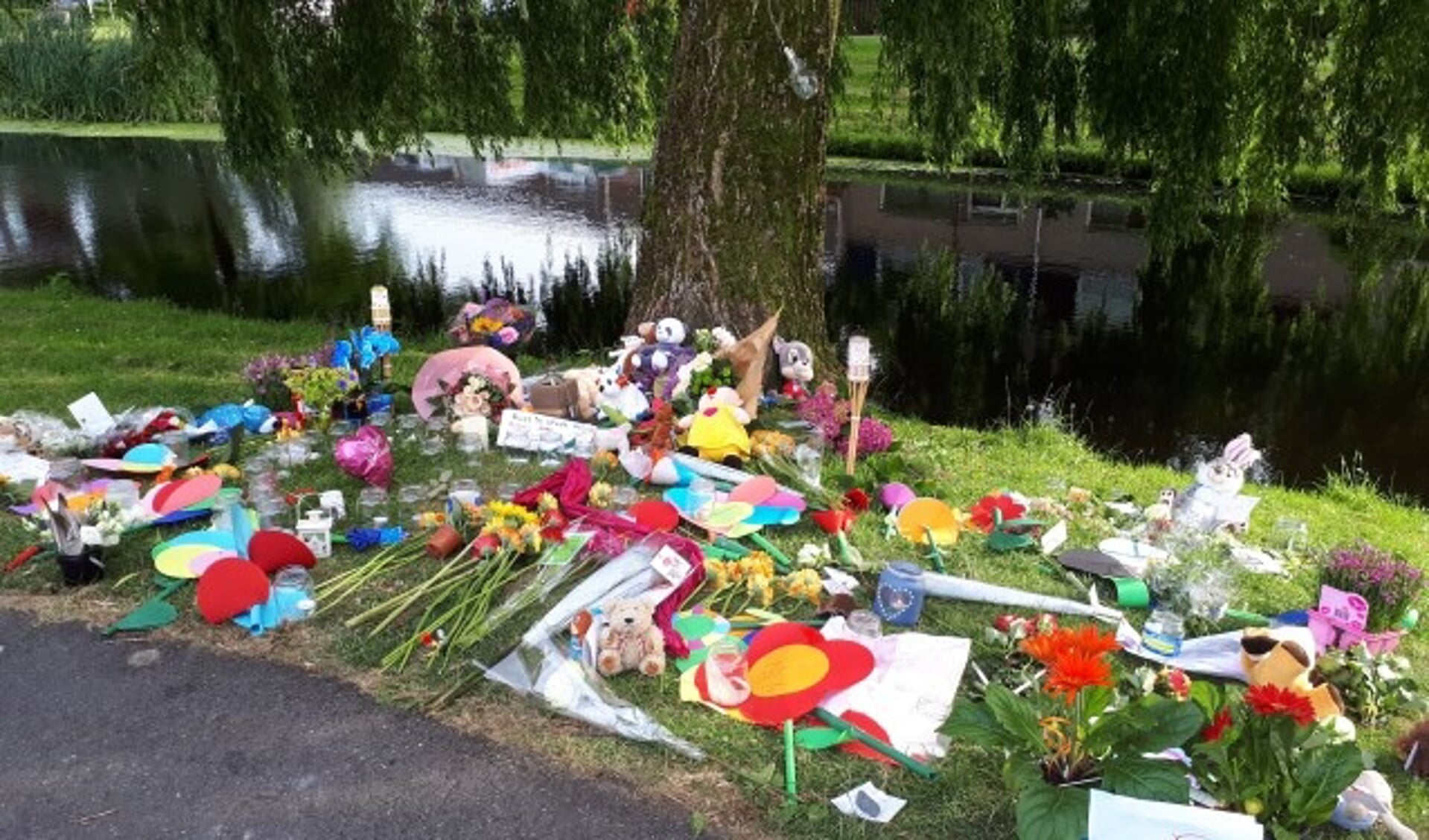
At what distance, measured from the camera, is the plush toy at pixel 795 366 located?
494cm

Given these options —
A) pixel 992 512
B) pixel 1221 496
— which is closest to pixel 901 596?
pixel 992 512

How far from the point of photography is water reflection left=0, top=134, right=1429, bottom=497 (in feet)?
23.2

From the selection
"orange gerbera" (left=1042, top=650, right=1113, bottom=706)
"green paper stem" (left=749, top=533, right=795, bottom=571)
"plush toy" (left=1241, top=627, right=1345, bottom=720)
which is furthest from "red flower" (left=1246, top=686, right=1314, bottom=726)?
"green paper stem" (left=749, top=533, right=795, bottom=571)

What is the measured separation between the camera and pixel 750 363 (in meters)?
4.49

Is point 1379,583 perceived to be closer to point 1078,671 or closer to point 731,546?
point 1078,671

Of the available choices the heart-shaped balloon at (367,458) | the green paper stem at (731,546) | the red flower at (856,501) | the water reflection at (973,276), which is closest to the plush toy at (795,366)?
the red flower at (856,501)

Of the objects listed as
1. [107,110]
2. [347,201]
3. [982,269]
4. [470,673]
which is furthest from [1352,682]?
[107,110]

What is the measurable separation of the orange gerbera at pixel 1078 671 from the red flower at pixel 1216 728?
414 mm

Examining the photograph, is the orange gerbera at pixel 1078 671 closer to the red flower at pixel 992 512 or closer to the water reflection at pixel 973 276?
the red flower at pixel 992 512

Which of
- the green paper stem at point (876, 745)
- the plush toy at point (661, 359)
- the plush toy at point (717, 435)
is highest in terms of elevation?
the plush toy at point (661, 359)

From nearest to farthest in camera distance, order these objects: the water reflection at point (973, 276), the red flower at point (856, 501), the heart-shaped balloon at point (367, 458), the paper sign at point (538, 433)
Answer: the red flower at point (856, 501) < the heart-shaped balloon at point (367, 458) < the paper sign at point (538, 433) < the water reflection at point (973, 276)

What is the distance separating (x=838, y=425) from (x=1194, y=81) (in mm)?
3788

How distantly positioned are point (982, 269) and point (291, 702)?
923 centimetres

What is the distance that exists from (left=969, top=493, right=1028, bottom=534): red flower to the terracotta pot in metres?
1.81
